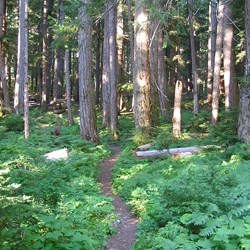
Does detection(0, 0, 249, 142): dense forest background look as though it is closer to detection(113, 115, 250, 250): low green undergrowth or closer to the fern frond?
detection(113, 115, 250, 250): low green undergrowth

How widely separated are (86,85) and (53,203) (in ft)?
24.6

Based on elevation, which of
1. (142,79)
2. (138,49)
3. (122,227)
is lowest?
(122,227)

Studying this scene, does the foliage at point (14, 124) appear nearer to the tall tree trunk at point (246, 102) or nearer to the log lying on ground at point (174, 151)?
the log lying on ground at point (174, 151)

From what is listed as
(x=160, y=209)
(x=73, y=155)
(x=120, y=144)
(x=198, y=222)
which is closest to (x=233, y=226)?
(x=198, y=222)

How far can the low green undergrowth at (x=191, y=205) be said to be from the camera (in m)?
4.37

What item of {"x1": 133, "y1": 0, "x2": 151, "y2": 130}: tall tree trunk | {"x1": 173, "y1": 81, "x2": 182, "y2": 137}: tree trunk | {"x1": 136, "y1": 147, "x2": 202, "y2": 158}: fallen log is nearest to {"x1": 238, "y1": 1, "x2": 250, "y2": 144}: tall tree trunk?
{"x1": 136, "y1": 147, "x2": 202, "y2": 158}: fallen log

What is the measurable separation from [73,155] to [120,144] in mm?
4783

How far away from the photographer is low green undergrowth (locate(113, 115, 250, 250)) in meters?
4.37

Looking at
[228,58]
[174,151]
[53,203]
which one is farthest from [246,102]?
[228,58]

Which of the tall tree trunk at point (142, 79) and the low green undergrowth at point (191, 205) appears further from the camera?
the tall tree trunk at point (142, 79)

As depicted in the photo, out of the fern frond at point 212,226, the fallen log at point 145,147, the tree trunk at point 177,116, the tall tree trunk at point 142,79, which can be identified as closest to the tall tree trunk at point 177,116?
the tree trunk at point 177,116

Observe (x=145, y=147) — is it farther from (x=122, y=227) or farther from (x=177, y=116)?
(x=122, y=227)

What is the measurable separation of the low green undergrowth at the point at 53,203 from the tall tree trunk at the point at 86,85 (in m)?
1.47

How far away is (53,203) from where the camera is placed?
6965mm
